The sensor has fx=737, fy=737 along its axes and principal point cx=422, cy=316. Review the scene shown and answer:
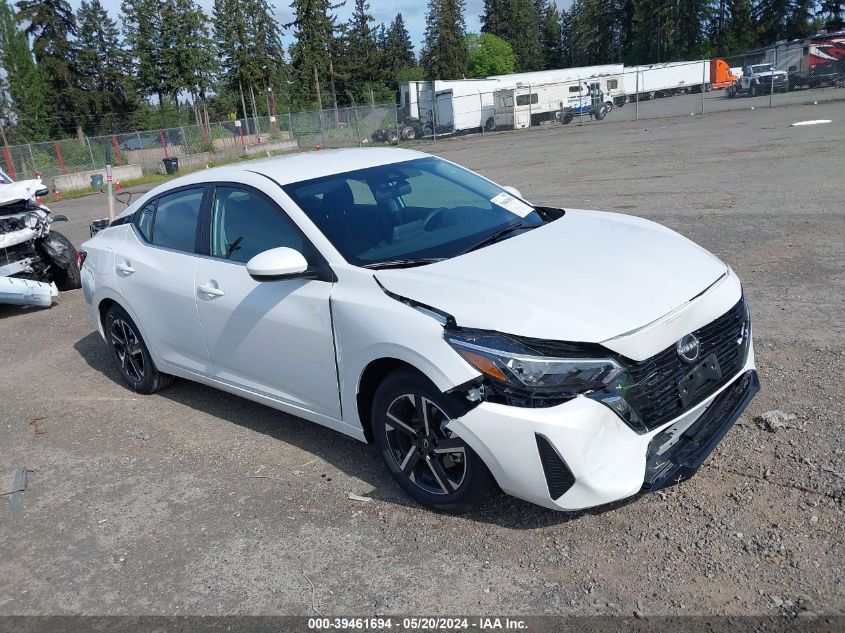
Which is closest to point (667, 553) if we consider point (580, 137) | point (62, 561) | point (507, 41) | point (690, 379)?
Answer: point (690, 379)

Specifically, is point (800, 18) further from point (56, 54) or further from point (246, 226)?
point (246, 226)

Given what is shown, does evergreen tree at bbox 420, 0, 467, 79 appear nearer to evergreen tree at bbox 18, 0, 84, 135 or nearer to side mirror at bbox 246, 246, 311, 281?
evergreen tree at bbox 18, 0, 84, 135

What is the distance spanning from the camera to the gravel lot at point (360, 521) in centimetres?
301

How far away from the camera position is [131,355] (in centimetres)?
579

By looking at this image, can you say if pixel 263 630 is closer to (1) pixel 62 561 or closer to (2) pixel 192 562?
(2) pixel 192 562

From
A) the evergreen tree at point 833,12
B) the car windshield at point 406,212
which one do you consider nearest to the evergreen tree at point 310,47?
the evergreen tree at point 833,12

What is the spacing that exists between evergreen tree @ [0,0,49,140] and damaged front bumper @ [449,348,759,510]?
70.8m

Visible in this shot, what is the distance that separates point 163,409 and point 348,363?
238 centimetres

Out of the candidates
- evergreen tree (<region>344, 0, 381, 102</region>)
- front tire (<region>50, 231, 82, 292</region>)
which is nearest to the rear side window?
front tire (<region>50, 231, 82, 292</region>)

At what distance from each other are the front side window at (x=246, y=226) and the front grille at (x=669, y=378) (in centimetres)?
198

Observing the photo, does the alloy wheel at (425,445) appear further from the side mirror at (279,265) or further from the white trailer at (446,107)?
the white trailer at (446,107)

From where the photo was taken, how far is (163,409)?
5520 mm

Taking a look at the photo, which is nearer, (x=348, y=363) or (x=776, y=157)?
(x=348, y=363)

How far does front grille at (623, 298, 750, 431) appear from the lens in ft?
10.2
